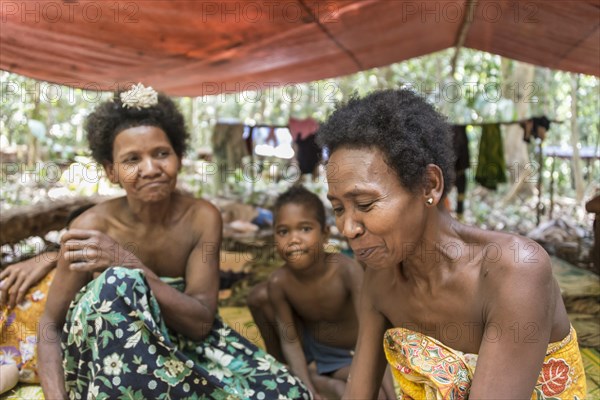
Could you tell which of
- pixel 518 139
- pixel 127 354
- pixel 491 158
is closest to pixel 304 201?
pixel 127 354

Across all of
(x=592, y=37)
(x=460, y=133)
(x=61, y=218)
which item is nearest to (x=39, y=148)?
(x=61, y=218)

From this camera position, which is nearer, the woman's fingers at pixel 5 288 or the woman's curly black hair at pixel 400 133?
the woman's curly black hair at pixel 400 133

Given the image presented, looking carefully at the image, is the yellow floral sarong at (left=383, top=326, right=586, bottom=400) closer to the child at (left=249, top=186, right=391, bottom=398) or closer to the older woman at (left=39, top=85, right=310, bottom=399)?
the older woman at (left=39, top=85, right=310, bottom=399)

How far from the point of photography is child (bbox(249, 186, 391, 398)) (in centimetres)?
281

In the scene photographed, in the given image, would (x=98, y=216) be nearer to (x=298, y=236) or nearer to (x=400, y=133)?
(x=298, y=236)

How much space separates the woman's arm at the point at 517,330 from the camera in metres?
1.48

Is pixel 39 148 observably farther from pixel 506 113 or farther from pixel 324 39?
pixel 506 113

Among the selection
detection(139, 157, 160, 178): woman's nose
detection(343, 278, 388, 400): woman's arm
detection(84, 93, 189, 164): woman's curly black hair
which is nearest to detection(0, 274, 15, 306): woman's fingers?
detection(84, 93, 189, 164): woman's curly black hair

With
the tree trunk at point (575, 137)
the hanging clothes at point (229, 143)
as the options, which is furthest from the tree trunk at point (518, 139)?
the hanging clothes at point (229, 143)

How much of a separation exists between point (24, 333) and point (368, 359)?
1.74 metres

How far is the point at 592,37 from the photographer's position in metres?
3.30

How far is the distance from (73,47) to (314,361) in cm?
246

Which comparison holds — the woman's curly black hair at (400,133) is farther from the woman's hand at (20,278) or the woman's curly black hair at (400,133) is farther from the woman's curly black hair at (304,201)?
the woman's hand at (20,278)

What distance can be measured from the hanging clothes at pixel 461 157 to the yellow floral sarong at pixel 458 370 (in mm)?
4092
